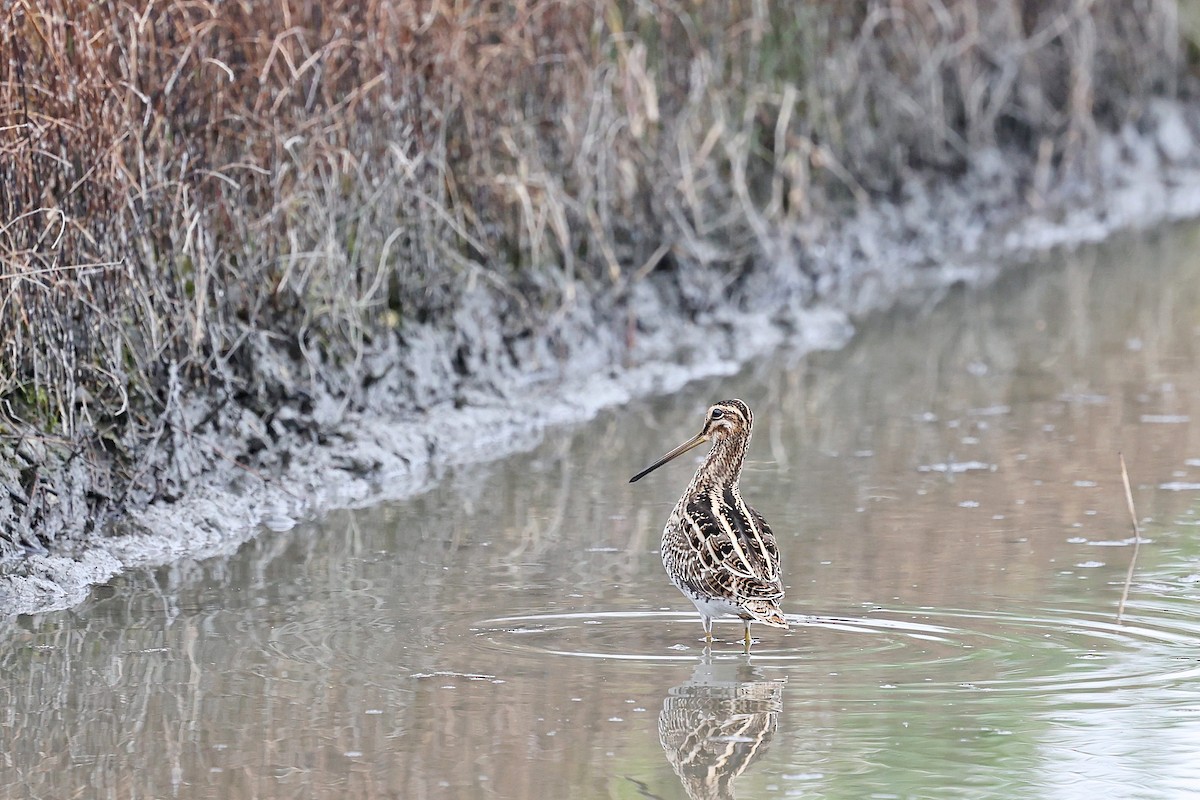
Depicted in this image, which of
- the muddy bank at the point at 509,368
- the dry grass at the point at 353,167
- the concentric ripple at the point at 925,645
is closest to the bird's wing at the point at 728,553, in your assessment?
the concentric ripple at the point at 925,645

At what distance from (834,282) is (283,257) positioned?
3914 mm

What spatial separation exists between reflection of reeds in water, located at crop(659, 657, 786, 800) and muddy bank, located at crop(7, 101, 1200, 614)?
5.43 feet

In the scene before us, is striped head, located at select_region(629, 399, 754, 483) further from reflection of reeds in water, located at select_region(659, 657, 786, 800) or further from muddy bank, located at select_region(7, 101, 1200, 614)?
muddy bank, located at select_region(7, 101, 1200, 614)

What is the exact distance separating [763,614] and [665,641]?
1.09 feet

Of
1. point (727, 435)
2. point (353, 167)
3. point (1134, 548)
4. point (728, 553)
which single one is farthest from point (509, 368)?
point (728, 553)

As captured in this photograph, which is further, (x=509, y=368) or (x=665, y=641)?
(x=509, y=368)

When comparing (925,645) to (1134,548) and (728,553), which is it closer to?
(728,553)

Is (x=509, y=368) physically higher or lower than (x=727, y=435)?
higher

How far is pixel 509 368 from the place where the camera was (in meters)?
7.30

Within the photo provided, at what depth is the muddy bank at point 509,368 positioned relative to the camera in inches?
215

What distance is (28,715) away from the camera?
13.6 feet

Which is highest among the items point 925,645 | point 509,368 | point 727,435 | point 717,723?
point 509,368

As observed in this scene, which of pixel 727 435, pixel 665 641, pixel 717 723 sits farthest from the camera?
pixel 727 435

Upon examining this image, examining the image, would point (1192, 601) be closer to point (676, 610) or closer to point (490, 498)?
point (676, 610)
